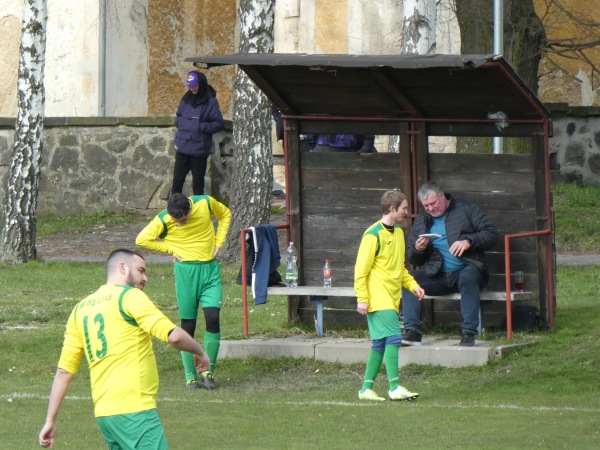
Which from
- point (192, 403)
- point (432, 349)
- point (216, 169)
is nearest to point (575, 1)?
point (216, 169)

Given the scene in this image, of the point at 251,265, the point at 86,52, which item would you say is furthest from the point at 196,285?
the point at 86,52

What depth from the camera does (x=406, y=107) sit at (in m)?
13.2

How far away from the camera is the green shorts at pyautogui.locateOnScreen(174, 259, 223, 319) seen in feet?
38.9

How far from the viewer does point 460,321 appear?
13.4 meters

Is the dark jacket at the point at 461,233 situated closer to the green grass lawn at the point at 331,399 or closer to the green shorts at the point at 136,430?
the green grass lawn at the point at 331,399

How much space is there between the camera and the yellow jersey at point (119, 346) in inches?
267

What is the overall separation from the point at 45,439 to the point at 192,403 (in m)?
4.10

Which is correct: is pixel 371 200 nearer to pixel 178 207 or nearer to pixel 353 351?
pixel 353 351

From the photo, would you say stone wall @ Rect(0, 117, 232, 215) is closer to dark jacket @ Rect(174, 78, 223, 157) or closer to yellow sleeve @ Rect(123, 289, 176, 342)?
dark jacket @ Rect(174, 78, 223, 157)

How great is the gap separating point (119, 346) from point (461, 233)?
19.9 ft

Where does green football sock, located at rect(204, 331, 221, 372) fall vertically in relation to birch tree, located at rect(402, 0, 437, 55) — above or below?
below

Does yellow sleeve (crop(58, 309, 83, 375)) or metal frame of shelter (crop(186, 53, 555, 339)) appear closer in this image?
yellow sleeve (crop(58, 309, 83, 375))

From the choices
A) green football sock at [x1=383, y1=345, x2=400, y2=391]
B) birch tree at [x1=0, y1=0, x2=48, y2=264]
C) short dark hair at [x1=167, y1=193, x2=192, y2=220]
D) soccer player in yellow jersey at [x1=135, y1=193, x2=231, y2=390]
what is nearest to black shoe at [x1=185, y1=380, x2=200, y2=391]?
soccer player in yellow jersey at [x1=135, y1=193, x2=231, y2=390]

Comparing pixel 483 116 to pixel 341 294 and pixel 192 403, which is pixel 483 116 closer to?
pixel 341 294
